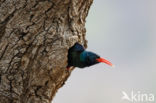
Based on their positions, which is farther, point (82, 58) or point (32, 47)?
point (82, 58)

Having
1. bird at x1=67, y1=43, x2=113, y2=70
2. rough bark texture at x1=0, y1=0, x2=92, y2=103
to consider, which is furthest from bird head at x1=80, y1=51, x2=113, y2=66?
rough bark texture at x1=0, y1=0, x2=92, y2=103

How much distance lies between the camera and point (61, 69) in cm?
488

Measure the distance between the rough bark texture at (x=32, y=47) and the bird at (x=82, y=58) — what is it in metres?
0.13

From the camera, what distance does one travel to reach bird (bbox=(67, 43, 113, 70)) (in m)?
5.04

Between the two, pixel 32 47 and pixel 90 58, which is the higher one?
pixel 32 47

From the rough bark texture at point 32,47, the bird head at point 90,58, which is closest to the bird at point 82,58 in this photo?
the bird head at point 90,58

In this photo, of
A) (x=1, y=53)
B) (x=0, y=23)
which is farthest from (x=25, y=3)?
(x=1, y=53)

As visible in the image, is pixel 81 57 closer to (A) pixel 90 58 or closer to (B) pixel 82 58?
(B) pixel 82 58

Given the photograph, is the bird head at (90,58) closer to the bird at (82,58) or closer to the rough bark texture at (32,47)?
the bird at (82,58)

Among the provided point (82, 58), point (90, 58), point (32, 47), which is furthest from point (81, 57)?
point (32, 47)

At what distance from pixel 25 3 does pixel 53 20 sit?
42 cm

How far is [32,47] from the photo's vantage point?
483 centimetres

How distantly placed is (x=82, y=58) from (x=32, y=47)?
0.71 m

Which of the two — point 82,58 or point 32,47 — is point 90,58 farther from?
point 32,47
